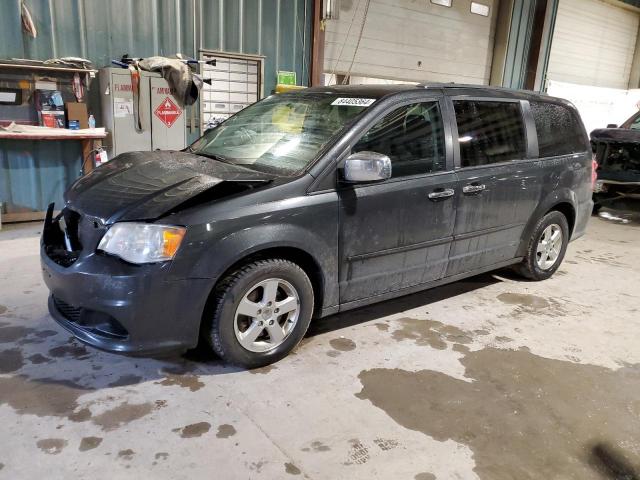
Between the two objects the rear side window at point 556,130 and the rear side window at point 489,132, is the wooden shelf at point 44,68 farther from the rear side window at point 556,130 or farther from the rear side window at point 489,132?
the rear side window at point 556,130

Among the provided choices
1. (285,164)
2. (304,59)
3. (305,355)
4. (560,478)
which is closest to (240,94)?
(304,59)

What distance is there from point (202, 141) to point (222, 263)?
158 centimetres

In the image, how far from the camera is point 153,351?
257cm

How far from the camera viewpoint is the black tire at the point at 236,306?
269 cm

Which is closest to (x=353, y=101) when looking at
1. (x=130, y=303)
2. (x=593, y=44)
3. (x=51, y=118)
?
(x=130, y=303)

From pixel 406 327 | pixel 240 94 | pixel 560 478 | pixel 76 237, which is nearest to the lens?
pixel 560 478

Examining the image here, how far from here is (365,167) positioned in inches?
112

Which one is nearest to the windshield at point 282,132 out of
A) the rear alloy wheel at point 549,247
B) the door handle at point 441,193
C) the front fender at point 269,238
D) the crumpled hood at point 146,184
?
the crumpled hood at point 146,184

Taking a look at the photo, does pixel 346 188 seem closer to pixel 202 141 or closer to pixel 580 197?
pixel 202 141

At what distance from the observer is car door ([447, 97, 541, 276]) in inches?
142

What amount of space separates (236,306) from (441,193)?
1567 mm

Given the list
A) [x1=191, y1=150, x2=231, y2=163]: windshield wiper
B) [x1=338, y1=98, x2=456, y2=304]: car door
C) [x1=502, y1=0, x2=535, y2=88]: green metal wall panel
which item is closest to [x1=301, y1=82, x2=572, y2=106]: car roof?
[x1=338, y1=98, x2=456, y2=304]: car door

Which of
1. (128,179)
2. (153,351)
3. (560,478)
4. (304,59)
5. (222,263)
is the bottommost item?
(560,478)

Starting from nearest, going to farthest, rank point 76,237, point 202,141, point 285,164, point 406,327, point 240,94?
1. point 76,237
2. point 285,164
3. point 406,327
4. point 202,141
5. point 240,94
